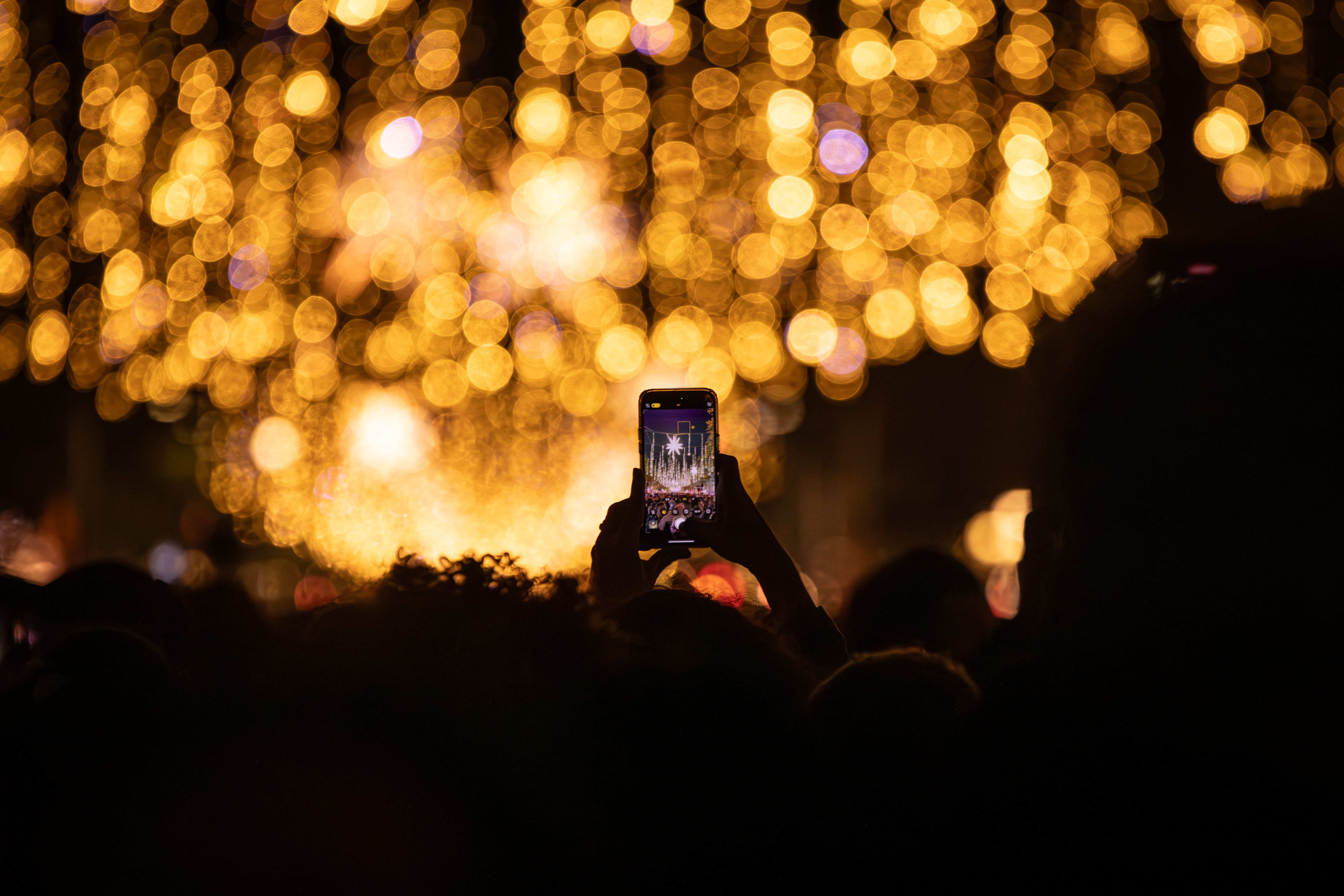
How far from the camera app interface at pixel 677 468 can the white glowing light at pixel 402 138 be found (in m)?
2.56

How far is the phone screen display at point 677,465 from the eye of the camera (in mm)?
1022

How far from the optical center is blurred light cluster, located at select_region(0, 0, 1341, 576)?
8.86 feet

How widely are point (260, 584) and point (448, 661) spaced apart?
0.44 m

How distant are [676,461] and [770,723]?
0.35 meters

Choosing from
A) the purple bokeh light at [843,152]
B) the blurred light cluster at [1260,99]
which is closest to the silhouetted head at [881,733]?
the blurred light cluster at [1260,99]

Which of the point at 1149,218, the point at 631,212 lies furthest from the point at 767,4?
the point at 1149,218

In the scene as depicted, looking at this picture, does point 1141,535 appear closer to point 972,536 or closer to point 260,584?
point 260,584

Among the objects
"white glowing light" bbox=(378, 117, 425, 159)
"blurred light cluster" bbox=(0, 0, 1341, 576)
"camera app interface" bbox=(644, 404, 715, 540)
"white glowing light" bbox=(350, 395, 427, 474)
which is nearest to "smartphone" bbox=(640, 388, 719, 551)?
"camera app interface" bbox=(644, 404, 715, 540)

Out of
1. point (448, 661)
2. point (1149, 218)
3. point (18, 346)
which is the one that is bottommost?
point (448, 661)

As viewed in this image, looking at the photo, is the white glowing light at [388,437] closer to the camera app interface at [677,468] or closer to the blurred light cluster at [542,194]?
the blurred light cluster at [542,194]

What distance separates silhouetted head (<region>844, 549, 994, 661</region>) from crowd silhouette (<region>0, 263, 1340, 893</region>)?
7cm

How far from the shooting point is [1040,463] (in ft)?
3.32

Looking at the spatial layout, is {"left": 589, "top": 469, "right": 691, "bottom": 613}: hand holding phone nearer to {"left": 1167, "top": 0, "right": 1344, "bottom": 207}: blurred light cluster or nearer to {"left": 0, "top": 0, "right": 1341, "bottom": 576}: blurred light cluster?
{"left": 0, "top": 0, "right": 1341, "bottom": 576}: blurred light cluster

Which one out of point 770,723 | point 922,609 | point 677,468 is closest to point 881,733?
point 770,723
